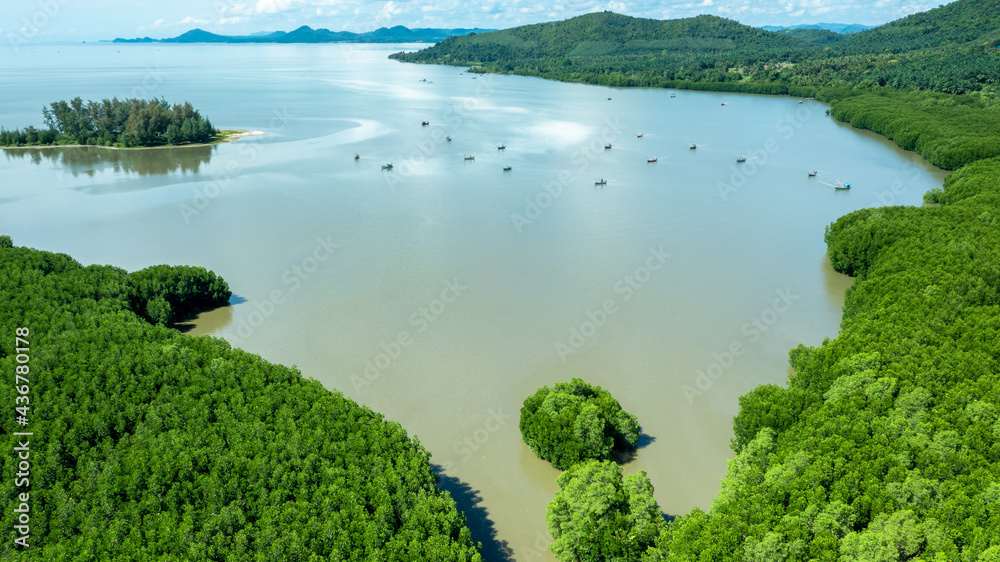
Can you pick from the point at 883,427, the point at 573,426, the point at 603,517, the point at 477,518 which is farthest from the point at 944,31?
the point at 477,518

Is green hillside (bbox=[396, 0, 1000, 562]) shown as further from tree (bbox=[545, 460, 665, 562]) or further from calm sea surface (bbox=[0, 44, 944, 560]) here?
calm sea surface (bbox=[0, 44, 944, 560])

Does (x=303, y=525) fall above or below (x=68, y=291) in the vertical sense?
below

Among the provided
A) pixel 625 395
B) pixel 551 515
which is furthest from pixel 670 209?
pixel 551 515

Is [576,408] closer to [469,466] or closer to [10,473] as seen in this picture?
[469,466]

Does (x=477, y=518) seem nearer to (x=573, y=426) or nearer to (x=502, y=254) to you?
(x=573, y=426)

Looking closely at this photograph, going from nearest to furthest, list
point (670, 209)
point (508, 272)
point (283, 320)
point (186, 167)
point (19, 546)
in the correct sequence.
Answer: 1. point (19, 546)
2. point (283, 320)
3. point (508, 272)
4. point (670, 209)
5. point (186, 167)

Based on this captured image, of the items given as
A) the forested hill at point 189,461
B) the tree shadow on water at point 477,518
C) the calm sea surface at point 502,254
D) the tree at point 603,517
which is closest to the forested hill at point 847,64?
Result: the calm sea surface at point 502,254
